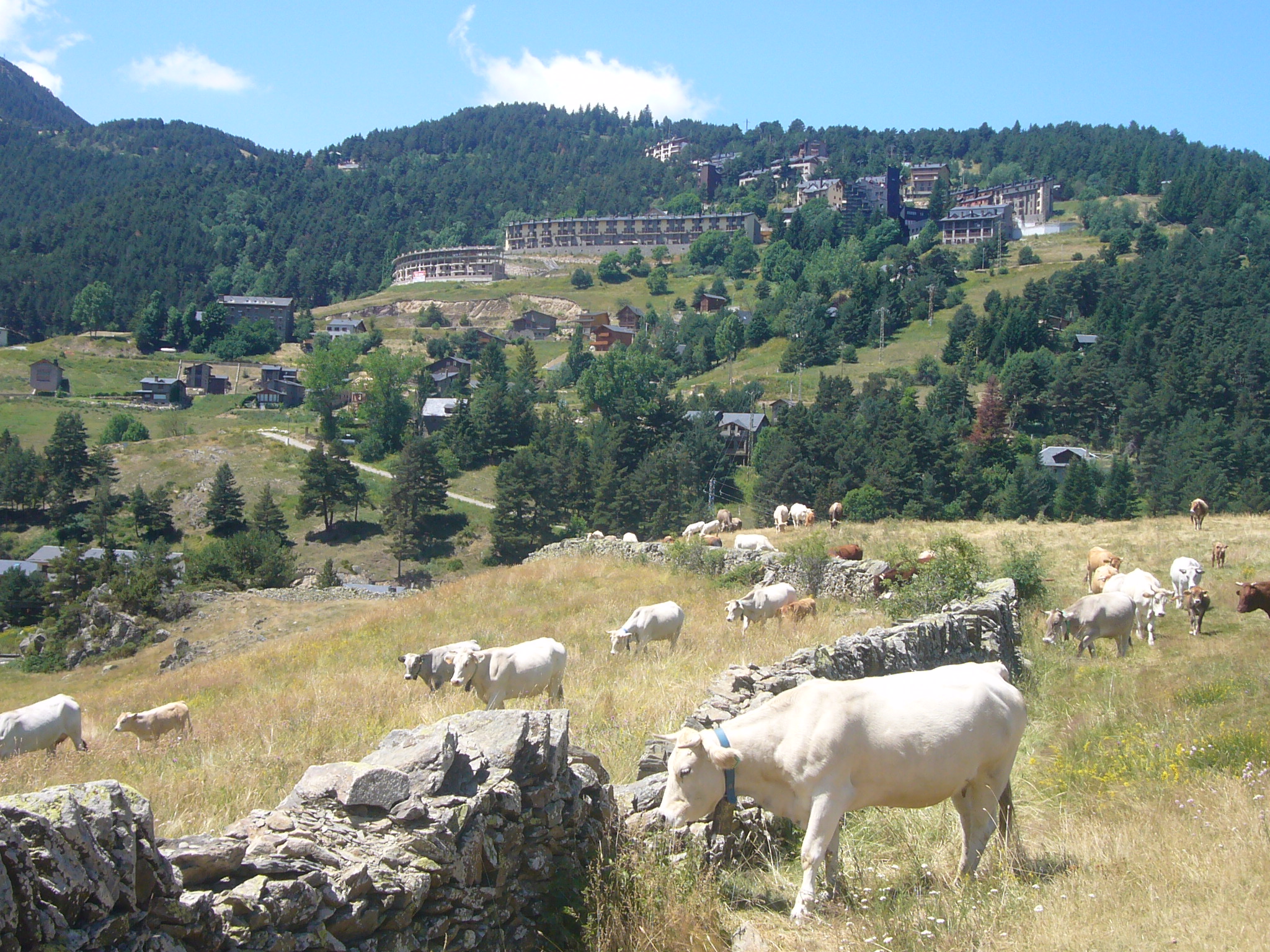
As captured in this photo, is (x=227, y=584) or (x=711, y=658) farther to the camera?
(x=227, y=584)

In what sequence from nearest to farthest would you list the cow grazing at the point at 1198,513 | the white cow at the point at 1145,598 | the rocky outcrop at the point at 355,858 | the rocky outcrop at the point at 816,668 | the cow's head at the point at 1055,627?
the rocky outcrop at the point at 355,858, the rocky outcrop at the point at 816,668, the cow's head at the point at 1055,627, the white cow at the point at 1145,598, the cow grazing at the point at 1198,513

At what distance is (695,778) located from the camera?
23.5ft

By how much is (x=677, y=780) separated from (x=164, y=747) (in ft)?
26.4

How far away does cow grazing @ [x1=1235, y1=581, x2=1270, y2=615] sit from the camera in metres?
19.6

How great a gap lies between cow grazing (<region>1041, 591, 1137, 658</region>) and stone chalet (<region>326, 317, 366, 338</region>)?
15567cm

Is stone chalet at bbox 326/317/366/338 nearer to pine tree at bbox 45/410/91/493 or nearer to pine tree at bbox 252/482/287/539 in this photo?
pine tree at bbox 45/410/91/493

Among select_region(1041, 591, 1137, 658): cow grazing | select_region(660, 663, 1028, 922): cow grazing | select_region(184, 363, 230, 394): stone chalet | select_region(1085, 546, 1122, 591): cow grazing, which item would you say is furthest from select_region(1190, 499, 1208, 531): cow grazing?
select_region(184, 363, 230, 394): stone chalet

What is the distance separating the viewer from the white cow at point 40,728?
565 inches

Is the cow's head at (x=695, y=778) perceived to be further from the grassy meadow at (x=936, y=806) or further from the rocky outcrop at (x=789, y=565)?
the rocky outcrop at (x=789, y=565)

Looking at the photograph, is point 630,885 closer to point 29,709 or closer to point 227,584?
point 29,709

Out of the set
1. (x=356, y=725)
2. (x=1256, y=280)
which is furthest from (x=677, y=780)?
(x=1256, y=280)

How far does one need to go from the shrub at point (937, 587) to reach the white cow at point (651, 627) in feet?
15.1

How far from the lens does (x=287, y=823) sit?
212 inches

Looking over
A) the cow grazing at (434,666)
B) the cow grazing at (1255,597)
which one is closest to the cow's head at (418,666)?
the cow grazing at (434,666)
